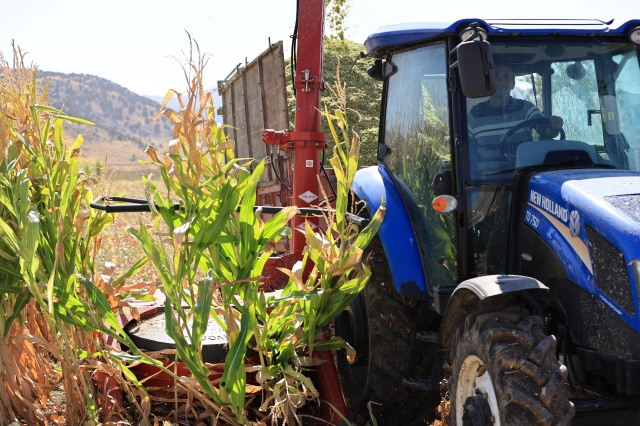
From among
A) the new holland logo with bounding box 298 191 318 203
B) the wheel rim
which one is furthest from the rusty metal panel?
the wheel rim

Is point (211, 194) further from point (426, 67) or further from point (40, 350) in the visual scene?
point (40, 350)

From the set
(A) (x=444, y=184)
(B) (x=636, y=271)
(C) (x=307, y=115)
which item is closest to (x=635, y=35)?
(A) (x=444, y=184)

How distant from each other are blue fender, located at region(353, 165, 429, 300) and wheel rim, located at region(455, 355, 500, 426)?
76cm

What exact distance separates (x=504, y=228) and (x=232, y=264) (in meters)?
1.25

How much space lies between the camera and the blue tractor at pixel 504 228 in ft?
8.73

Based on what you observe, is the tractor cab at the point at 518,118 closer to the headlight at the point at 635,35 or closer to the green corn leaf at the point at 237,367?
the headlight at the point at 635,35

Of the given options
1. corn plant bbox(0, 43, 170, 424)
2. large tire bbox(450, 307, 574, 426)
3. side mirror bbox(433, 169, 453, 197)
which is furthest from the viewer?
side mirror bbox(433, 169, 453, 197)

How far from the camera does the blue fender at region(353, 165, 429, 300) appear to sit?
368 centimetres

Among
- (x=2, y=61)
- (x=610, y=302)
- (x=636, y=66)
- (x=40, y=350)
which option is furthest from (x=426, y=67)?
(x=40, y=350)

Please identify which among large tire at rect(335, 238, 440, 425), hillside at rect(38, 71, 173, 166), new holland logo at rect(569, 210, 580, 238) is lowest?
large tire at rect(335, 238, 440, 425)

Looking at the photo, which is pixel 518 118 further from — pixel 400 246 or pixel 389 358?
pixel 389 358

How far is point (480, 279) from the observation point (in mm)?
2873

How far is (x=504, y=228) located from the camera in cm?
342

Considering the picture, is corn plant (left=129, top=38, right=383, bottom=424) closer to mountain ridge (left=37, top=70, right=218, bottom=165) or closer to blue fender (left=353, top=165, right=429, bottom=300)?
blue fender (left=353, top=165, right=429, bottom=300)
